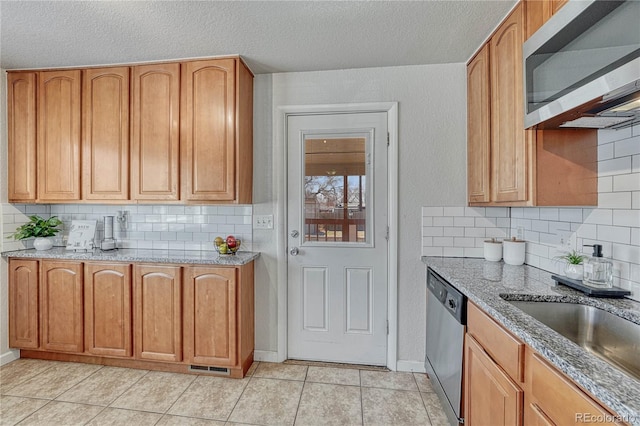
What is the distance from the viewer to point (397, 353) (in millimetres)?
2346

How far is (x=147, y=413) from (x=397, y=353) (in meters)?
1.76

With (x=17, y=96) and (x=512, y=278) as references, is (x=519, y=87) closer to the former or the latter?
(x=512, y=278)

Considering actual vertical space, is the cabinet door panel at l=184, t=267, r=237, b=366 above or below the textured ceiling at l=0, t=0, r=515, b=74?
below

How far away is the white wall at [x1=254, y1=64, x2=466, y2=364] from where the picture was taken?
230 cm

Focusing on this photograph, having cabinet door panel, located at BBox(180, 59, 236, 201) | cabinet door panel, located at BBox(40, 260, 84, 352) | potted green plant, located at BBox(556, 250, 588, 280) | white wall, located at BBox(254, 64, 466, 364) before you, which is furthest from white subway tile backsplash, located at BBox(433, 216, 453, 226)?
cabinet door panel, located at BBox(40, 260, 84, 352)

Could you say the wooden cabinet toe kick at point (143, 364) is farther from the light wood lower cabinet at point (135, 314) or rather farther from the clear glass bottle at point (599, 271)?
the clear glass bottle at point (599, 271)

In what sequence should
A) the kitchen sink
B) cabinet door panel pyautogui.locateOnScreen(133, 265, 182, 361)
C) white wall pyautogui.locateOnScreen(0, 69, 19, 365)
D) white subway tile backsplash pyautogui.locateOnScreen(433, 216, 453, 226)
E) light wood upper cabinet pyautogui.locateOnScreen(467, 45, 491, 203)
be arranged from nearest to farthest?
1. the kitchen sink
2. light wood upper cabinet pyautogui.locateOnScreen(467, 45, 491, 203)
3. cabinet door panel pyautogui.locateOnScreen(133, 265, 182, 361)
4. white subway tile backsplash pyautogui.locateOnScreen(433, 216, 453, 226)
5. white wall pyautogui.locateOnScreen(0, 69, 19, 365)

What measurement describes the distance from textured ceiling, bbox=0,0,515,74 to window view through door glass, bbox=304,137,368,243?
2.10ft

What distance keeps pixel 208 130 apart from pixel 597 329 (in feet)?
8.19

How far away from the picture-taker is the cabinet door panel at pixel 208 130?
222cm

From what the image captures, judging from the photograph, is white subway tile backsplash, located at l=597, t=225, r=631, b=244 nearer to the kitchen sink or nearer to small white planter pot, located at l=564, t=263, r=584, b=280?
small white planter pot, located at l=564, t=263, r=584, b=280

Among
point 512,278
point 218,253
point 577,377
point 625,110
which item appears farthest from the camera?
point 218,253

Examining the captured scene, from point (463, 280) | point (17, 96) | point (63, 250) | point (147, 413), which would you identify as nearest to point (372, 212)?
point (463, 280)

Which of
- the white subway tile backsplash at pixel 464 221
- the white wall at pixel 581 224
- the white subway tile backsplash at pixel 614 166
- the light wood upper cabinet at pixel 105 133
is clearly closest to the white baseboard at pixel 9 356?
the light wood upper cabinet at pixel 105 133
